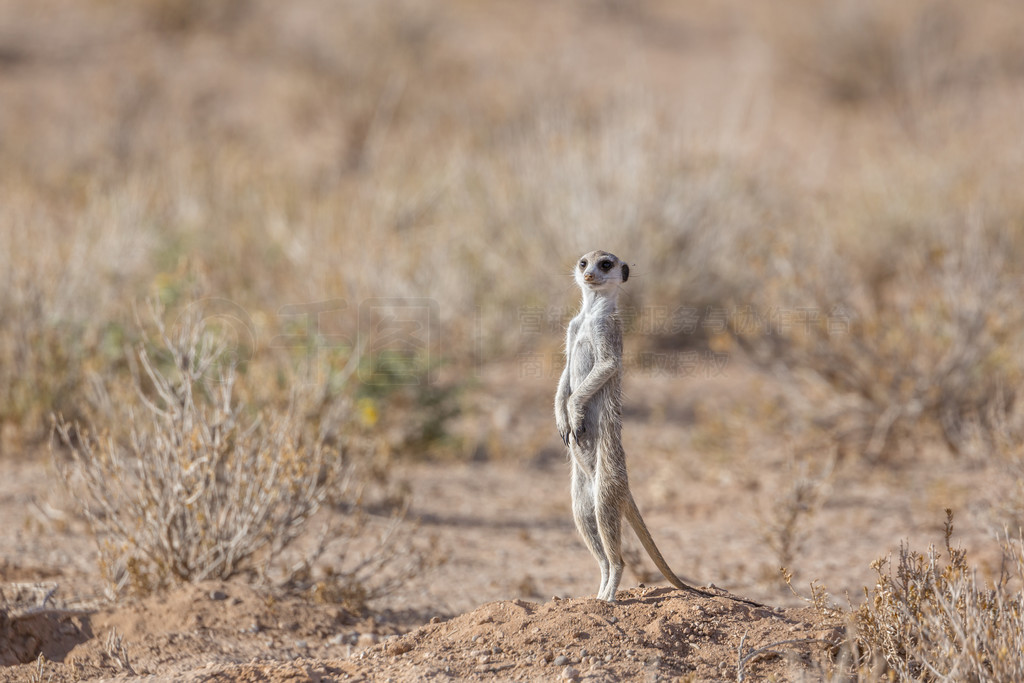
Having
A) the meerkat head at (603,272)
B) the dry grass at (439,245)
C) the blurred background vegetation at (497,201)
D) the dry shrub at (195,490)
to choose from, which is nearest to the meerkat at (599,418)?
the meerkat head at (603,272)

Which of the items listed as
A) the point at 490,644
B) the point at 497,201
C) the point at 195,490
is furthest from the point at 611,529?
the point at 497,201

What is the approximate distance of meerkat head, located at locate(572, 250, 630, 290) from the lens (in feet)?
10.9

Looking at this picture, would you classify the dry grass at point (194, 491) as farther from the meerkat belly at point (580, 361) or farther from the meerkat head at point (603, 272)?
the meerkat head at point (603, 272)

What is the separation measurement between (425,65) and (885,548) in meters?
11.6

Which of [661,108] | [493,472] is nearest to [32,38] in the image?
[661,108]

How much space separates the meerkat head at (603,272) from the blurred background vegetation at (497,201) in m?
1.98

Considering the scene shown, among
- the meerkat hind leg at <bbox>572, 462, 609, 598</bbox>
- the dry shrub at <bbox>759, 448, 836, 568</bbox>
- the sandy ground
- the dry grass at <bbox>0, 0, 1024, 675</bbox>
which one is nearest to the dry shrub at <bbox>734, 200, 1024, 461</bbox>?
the dry grass at <bbox>0, 0, 1024, 675</bbox>

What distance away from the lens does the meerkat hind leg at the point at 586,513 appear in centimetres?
347

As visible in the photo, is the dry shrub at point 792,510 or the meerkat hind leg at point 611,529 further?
the dry shrub at point 792,510

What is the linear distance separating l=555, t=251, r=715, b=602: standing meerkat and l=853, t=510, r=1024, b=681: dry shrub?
710mm

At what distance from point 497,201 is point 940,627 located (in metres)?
6.61

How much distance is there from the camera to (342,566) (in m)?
4.93

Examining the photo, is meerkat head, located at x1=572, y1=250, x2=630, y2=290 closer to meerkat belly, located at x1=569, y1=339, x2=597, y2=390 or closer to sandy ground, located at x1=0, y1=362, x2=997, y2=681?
meerkat belly, located at x1=569, y1=339, x2=597, y2=390

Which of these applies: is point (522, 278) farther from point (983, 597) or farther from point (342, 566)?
point (983, 597)
